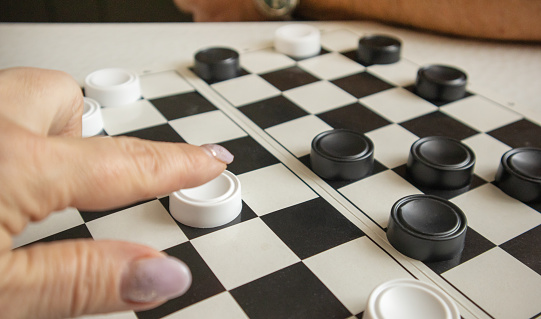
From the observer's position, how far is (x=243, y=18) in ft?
7.75

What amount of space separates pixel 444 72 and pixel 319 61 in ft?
1.39

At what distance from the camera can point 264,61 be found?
1846 mm

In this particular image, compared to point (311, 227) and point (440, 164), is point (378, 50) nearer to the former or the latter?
point (440, 164)

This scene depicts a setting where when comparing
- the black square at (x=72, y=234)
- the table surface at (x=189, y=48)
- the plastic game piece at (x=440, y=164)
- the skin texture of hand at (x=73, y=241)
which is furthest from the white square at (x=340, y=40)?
the skin texture of hand at (x=73, y=241)

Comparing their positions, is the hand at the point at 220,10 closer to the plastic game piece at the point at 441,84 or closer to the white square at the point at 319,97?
the white square at the point at 319,97

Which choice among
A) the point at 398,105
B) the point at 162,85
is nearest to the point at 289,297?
the point at 398,105

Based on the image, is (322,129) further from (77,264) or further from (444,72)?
(77,264)

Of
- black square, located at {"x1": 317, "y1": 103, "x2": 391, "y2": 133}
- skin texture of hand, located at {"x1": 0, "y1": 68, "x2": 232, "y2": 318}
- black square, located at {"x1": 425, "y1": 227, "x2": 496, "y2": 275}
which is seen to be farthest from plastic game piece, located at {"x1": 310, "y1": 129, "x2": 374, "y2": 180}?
skin texture of hand, located at {"x1": 0, "y1": 68, "x2": 232, "y2": 318}

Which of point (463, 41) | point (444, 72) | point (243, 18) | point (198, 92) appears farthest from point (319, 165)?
point (243, 18)

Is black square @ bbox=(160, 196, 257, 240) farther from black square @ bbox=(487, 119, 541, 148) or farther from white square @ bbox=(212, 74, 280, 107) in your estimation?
black square @ bbox=(487, 119, 541, 148)

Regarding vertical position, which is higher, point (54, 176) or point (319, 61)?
point (54, 176)

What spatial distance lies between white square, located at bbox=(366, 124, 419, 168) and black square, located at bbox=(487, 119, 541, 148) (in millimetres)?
247

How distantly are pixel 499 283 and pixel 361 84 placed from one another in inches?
34.2

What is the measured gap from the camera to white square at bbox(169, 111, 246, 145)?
141 centimetres
